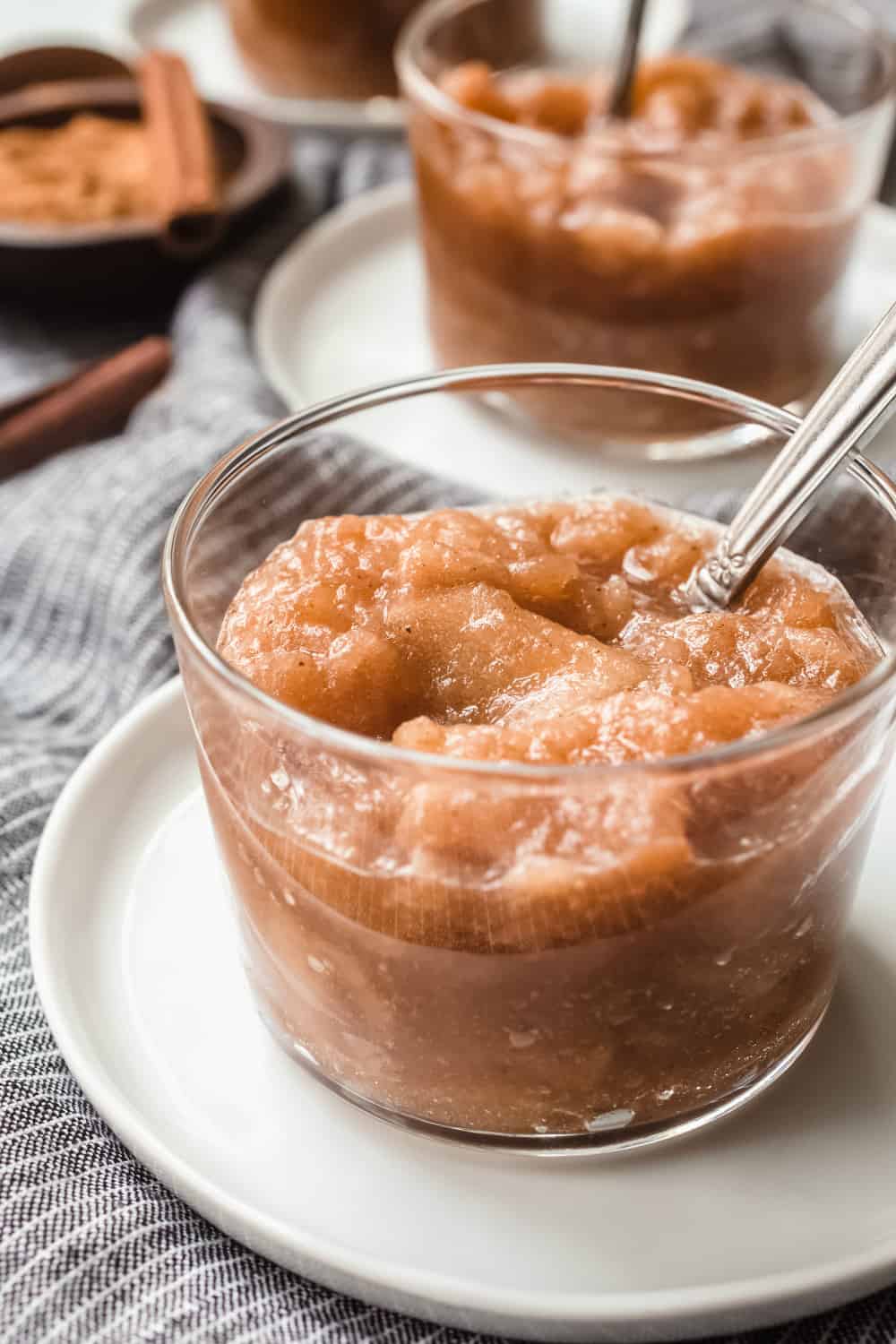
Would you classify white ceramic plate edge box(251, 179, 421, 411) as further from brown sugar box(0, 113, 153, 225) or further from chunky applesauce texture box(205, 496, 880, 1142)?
chunky applesauce texture box(205, 496, 880, 1142)

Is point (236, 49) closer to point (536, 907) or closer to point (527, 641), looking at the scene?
point (527, 641)

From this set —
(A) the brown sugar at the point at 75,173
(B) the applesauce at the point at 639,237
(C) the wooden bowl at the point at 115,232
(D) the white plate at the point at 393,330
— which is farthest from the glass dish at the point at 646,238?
(A) the brown sugar at the point at 75,173

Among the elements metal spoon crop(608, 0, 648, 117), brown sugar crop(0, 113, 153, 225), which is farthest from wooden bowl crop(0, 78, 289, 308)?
metal spoon crop(608, 0, 648, 117)

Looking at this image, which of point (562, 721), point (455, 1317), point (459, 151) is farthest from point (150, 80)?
point (455, 1317)

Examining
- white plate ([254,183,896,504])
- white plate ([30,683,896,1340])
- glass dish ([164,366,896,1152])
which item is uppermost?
glass dish ([164,366,896,1152])

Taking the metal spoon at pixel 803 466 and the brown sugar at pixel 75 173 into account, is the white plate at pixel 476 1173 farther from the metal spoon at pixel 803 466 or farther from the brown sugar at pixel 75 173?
the brown sugar at pixel 75 173

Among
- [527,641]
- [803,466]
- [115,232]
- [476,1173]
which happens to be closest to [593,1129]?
[476,1173]
